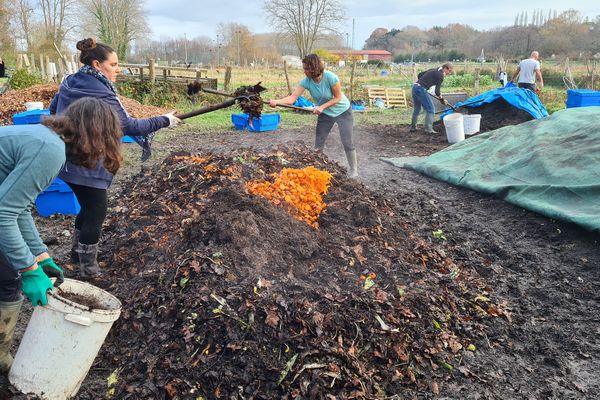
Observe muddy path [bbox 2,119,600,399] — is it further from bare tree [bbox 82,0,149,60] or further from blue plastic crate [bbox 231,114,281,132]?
bare tree [bbox 82,0,149,60]

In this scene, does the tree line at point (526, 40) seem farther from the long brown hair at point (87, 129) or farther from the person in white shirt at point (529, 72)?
the long brown hair at point (87, 129)

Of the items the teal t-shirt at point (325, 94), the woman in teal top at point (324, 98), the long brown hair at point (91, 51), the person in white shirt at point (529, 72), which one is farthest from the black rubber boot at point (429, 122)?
the long brown hair at point (91, 51)

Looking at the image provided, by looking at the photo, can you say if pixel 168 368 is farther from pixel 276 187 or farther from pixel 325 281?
pixel 276 187

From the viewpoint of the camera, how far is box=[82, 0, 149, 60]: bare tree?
31.2m

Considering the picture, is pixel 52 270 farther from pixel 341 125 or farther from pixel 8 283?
pixel 341 125

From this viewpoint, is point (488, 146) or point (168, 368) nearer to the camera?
point (168, 368)

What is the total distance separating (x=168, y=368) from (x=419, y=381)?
1313mm

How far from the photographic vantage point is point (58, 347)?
85.5 inches

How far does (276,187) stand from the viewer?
13.0ft

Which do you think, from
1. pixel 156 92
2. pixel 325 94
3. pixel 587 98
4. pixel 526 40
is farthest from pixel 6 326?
pixel 526 40

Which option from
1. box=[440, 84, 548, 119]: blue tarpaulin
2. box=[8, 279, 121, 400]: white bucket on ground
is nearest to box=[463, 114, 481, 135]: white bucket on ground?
box=[440, 84, 548, 119]: blue tarpaulin

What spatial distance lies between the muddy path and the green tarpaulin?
0.16m

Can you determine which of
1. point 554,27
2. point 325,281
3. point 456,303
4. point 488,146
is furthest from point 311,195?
point 554,27

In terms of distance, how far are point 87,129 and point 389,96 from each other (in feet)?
53.8
